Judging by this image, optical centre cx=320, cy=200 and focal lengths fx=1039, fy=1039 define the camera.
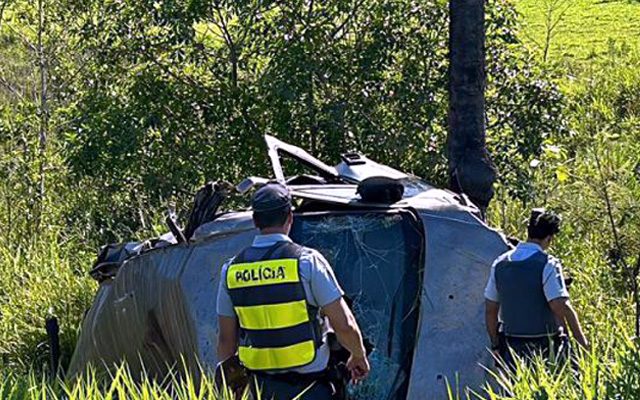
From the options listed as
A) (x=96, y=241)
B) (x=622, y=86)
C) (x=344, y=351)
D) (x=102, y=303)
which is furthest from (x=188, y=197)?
(x=622, y=86)

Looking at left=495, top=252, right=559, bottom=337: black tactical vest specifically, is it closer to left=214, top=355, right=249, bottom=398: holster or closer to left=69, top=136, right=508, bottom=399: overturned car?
left=69, top=136, right=508, bottom=399: overturned car

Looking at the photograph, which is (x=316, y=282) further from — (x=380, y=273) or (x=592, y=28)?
(x=592, y=28)

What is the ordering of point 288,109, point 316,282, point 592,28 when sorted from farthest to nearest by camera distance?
point 592,28, point 288,109, point 316,282

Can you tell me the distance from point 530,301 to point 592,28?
19.2 metres

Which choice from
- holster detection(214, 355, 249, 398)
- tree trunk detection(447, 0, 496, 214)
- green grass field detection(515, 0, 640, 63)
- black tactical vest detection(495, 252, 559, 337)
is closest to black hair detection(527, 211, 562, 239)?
black tactical vest detection(495, 252, 559, 337)

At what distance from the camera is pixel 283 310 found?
4137 millimetres

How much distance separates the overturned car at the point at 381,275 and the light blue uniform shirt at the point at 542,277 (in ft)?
0.36

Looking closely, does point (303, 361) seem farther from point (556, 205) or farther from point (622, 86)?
point (622, 86)

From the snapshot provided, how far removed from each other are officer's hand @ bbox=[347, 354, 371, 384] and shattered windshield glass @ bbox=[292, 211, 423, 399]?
753 mm

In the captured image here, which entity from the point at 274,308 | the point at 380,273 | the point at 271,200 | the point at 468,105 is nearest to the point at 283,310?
the point at 274,308

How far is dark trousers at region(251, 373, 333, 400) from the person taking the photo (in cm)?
424

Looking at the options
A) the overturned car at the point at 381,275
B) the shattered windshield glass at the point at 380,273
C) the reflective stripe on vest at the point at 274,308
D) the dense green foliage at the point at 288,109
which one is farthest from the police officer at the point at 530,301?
the dense green foliage at the point at 288,109

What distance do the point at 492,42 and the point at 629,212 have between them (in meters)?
1.84

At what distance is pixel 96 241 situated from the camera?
931cm
